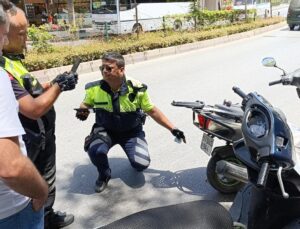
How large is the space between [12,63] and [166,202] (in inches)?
68.6

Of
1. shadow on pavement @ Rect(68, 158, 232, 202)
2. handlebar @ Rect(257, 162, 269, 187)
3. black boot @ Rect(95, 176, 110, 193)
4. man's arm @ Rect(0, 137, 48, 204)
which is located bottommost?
shadow on pavement @ Rect(68, 158, 232, 202)

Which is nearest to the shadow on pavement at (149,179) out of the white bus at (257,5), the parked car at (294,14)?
the parked car at (294,14)

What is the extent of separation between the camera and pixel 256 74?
27.9 ft

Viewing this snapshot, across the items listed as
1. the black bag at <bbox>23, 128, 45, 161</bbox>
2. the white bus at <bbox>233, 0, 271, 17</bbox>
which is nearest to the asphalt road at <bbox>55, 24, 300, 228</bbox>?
the black bag at <bbox>23, 128, 45, 161</bbox>

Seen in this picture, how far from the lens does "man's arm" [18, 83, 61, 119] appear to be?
6.98ft

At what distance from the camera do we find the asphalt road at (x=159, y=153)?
338 cm

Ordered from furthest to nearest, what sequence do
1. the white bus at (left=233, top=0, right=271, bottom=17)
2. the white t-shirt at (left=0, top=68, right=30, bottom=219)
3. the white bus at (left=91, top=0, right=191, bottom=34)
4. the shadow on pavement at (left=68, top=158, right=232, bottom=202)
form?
the white bus at (left=233, top=0, right=271, bottom=17) → the white bus at (left=91, top=0, right=191, bottom=34) → the shadow on pavement at (left=68, top=158, right=232, bottom=202) → the white t-shirt at (left=0, top=68, right=30, bottom=219)

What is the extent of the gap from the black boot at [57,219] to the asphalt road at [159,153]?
0.06 metres

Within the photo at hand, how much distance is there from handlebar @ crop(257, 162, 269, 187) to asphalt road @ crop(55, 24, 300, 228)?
1757 mm

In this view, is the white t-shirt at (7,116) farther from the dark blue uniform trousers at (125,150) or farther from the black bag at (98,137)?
the black bag at (98,137)

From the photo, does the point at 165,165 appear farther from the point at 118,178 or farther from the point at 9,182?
the point at 9,182

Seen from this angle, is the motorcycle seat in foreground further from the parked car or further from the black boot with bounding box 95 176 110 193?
the parked car

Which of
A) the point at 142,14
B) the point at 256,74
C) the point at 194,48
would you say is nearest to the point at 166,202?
the point at 256,74

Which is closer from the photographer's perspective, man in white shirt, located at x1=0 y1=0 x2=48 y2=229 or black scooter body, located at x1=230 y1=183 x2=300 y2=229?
man in white shirt, located at x1=0 y1=0 x2=48 y2=229
